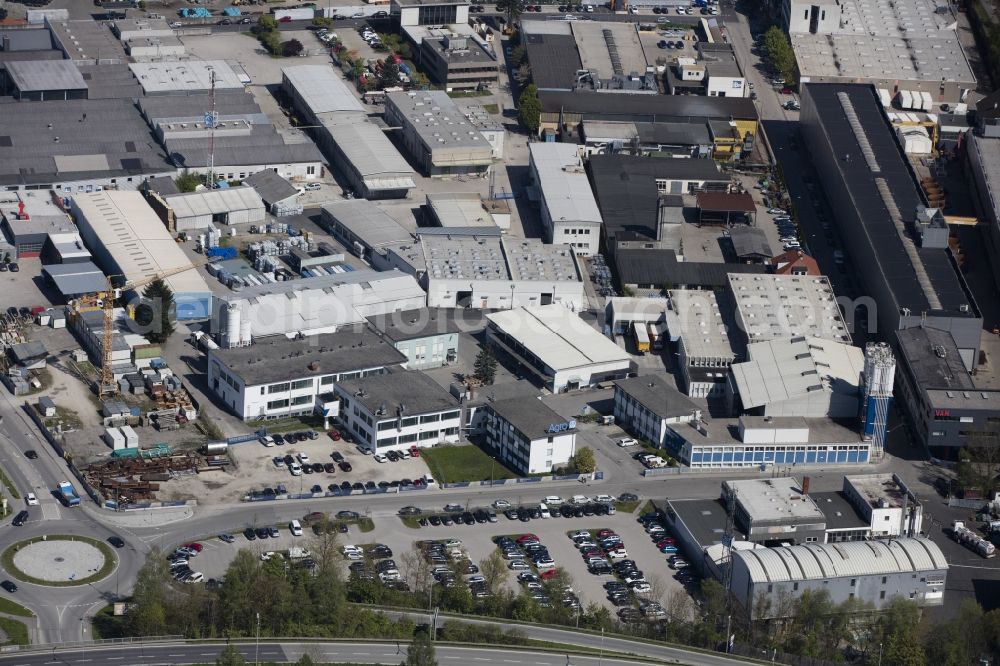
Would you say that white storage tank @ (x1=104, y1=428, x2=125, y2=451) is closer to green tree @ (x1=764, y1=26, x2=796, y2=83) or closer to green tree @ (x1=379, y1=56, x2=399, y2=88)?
green tree @ (x1=379, y1=56, x2=399, y2=88)

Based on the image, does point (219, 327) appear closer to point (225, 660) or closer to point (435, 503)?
point (435, 503)

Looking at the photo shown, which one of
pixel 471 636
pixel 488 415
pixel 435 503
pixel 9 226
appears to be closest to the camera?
pixel 471 636

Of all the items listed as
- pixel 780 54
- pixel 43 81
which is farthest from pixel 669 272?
pixel 43 81

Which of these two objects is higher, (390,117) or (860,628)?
(390,117)

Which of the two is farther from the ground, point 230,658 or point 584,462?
point 584,462

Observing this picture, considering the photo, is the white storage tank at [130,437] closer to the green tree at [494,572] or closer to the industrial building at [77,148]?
the green tree at [494,572]

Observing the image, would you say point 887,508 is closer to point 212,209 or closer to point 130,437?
point 130,437

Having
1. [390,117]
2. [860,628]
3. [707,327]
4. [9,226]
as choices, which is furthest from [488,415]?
[390,117]

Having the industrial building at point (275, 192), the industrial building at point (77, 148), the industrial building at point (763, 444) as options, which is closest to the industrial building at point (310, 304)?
the industrial building at point (275, 192)
